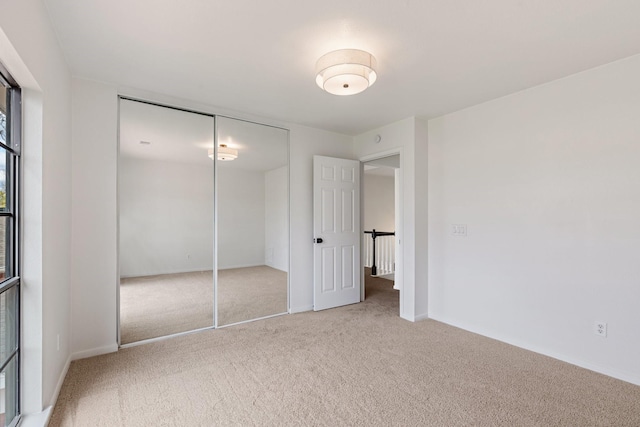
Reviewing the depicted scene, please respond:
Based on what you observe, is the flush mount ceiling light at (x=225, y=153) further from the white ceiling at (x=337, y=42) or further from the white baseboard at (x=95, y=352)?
the white baseboard at (x=95, y=352)

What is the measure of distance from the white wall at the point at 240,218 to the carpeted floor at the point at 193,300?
0.16 meters

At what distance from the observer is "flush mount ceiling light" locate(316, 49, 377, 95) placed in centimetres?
217

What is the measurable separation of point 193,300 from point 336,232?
2.00m

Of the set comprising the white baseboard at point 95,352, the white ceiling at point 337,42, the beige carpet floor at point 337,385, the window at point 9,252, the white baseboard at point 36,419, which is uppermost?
the white ceiling at point 337,42

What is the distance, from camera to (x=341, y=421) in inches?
73.1

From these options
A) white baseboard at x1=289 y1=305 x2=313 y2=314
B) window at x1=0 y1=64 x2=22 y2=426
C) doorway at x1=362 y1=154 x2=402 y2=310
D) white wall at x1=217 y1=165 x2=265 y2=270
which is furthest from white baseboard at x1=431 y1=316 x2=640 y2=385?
window at x1=0 y1=64 x2=22 y2=426

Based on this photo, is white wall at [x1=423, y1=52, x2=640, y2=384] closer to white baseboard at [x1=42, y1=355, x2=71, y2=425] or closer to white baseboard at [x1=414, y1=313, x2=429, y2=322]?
white baseboard at [x1=414, y1=313, x2=429, y2=322]

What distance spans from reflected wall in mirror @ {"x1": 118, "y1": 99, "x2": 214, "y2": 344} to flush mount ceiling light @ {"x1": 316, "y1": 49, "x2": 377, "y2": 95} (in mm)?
1789

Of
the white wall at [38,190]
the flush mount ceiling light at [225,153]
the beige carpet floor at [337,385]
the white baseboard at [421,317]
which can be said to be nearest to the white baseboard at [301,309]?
the beige carpet floor at [337,385]

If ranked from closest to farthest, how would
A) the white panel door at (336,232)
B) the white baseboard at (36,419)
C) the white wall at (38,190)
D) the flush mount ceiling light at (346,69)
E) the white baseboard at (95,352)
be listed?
the white wall at (38,190) → the white baseboard at (36,419) → the flush mount ceiling light at (346,69) → the white baseboard at (95,352) → the white panel door at (336,232)

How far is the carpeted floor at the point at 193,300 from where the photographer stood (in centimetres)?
318

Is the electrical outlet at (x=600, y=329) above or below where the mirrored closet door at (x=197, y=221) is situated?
below

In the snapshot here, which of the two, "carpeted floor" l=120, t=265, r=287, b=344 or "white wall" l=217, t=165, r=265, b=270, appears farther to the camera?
"white wall" l=217, t=165, r=265, b=270

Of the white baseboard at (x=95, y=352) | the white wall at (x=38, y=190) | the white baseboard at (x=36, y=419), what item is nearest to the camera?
the white wall at (x=38, y=190)
